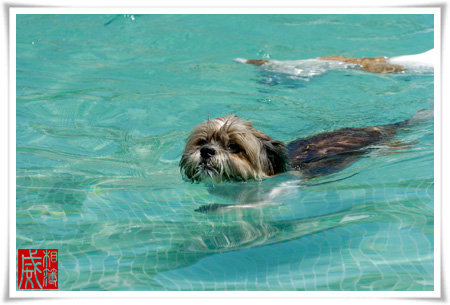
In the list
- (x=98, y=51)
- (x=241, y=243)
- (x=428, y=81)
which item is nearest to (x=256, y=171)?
(x=241, y=243)

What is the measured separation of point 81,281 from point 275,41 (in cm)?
1157

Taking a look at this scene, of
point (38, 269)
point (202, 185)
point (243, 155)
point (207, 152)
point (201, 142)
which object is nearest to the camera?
point (38, 269)

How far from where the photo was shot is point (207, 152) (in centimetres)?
661

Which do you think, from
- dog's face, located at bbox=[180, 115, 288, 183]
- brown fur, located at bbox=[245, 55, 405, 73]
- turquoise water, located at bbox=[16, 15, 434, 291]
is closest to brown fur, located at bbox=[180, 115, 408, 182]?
dog's face, located at bbox=[180, 115, 288, 183]

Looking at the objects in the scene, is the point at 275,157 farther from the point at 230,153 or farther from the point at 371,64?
the point at 371,64

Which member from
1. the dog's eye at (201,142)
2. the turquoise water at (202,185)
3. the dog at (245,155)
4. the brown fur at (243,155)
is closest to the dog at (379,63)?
the turquoise water at (202,185)

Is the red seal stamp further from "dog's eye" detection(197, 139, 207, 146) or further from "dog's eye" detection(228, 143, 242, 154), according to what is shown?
"dog's eye" detection(228, 143, 242, 154)

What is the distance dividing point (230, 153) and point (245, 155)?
228 millimetres

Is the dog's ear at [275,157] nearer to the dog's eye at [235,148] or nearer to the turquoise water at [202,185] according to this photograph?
the turquoise water at [202,185]

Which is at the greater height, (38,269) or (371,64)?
(371,64)

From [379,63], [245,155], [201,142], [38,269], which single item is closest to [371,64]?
[379,63]

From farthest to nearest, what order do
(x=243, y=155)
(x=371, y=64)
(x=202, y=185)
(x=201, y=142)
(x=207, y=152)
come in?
1. (x=371, y=64)
2. (x=201, y=142)
3. (x=243, y=155)
4. (x=202, y=185)
5. (x=207, y=152)

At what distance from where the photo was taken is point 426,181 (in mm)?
6695
